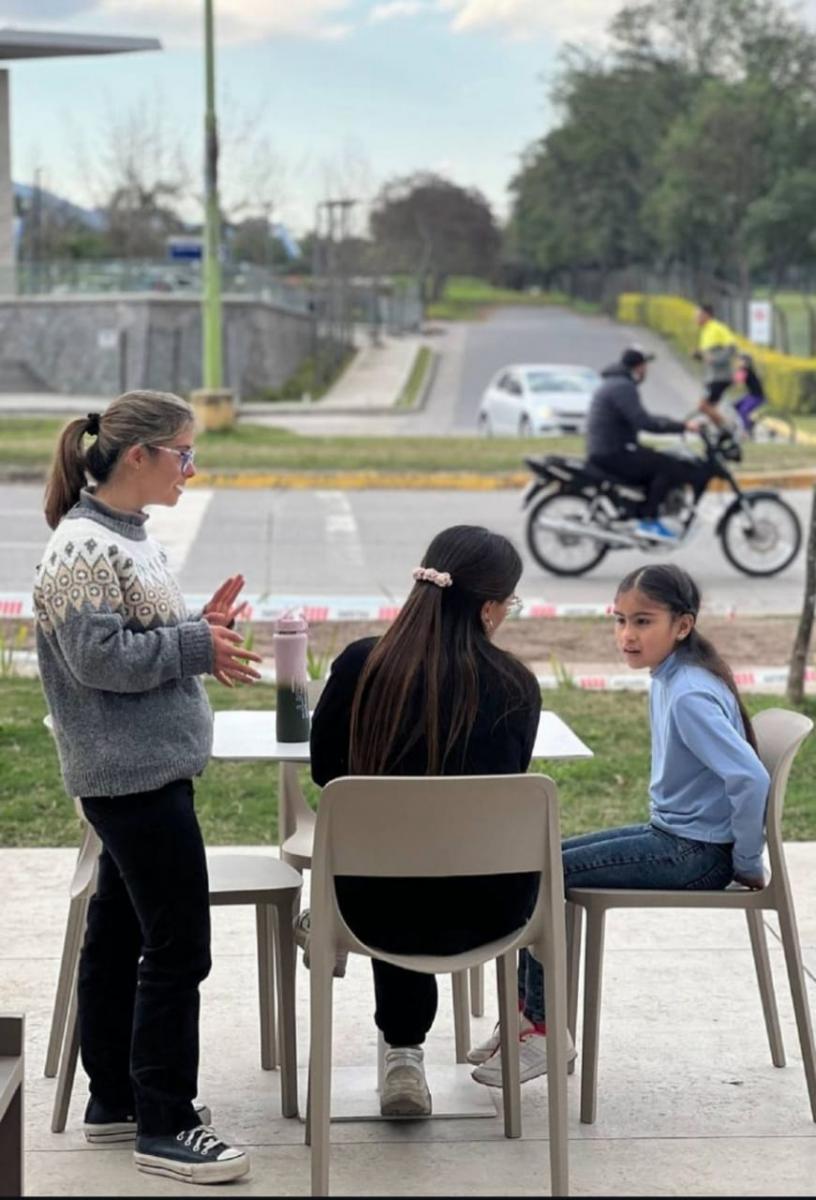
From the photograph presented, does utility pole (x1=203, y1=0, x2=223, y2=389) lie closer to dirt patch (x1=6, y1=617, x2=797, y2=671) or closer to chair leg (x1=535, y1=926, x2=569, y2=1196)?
dirt patch (x1=6, y1=617, x2=797, y2=671)

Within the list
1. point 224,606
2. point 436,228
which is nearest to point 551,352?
point 436,228

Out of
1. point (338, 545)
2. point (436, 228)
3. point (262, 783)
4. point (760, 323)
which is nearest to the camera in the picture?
point (262, 783)

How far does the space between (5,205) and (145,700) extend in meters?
47.6

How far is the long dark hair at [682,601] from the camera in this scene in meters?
4.76

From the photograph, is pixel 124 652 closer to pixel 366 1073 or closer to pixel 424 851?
pixel 424 851

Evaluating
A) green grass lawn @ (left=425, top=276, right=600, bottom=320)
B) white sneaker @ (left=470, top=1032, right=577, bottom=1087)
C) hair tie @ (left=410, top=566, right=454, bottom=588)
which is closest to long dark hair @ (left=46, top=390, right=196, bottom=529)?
hair tie @ (left=410, top=566, right=454, bottom=588)

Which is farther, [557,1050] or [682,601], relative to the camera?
[682,601]

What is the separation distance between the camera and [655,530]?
1502cm

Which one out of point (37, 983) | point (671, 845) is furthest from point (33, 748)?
point (671, 845)

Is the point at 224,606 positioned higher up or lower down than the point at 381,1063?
higher up

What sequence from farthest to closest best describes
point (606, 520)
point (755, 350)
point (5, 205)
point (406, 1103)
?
1. point (5, 205)
2. point (755, 350)
3. point (606, 520)
4. point (406, 1103)

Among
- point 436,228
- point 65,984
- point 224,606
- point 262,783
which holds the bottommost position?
point 262,783

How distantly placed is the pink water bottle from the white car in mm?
25212

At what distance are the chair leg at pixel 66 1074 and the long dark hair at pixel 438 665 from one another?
103 centimetres
